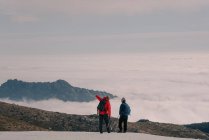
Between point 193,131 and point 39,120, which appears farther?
point 193,131

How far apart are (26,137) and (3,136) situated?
2.06m

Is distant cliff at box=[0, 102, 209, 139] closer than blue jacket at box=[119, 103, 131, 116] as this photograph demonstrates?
No

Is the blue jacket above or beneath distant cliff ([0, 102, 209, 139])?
beneath

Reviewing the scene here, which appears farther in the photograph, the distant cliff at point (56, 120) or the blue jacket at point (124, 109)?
the distant cliff at point (56, 120)

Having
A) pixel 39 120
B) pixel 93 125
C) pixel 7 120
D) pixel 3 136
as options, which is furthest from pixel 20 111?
pixel 3 136

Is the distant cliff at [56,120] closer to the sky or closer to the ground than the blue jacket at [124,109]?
closer to the sky

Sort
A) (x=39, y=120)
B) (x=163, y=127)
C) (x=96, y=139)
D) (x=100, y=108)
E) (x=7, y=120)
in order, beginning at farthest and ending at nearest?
(x=163, y=127) → (x=39, y=120) → (x=7, y=120) → (x=100, y=108) → (x=96, y=139)

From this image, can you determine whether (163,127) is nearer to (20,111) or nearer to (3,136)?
(20,111)

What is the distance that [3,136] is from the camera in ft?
108

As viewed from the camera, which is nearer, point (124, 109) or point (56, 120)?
point (124, 109)

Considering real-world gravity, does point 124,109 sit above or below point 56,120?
below

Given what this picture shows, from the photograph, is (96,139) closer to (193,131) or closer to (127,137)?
(127,137)

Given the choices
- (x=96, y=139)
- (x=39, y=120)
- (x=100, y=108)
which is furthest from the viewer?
(x=39, y=120)

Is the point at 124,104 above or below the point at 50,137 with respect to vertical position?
above
